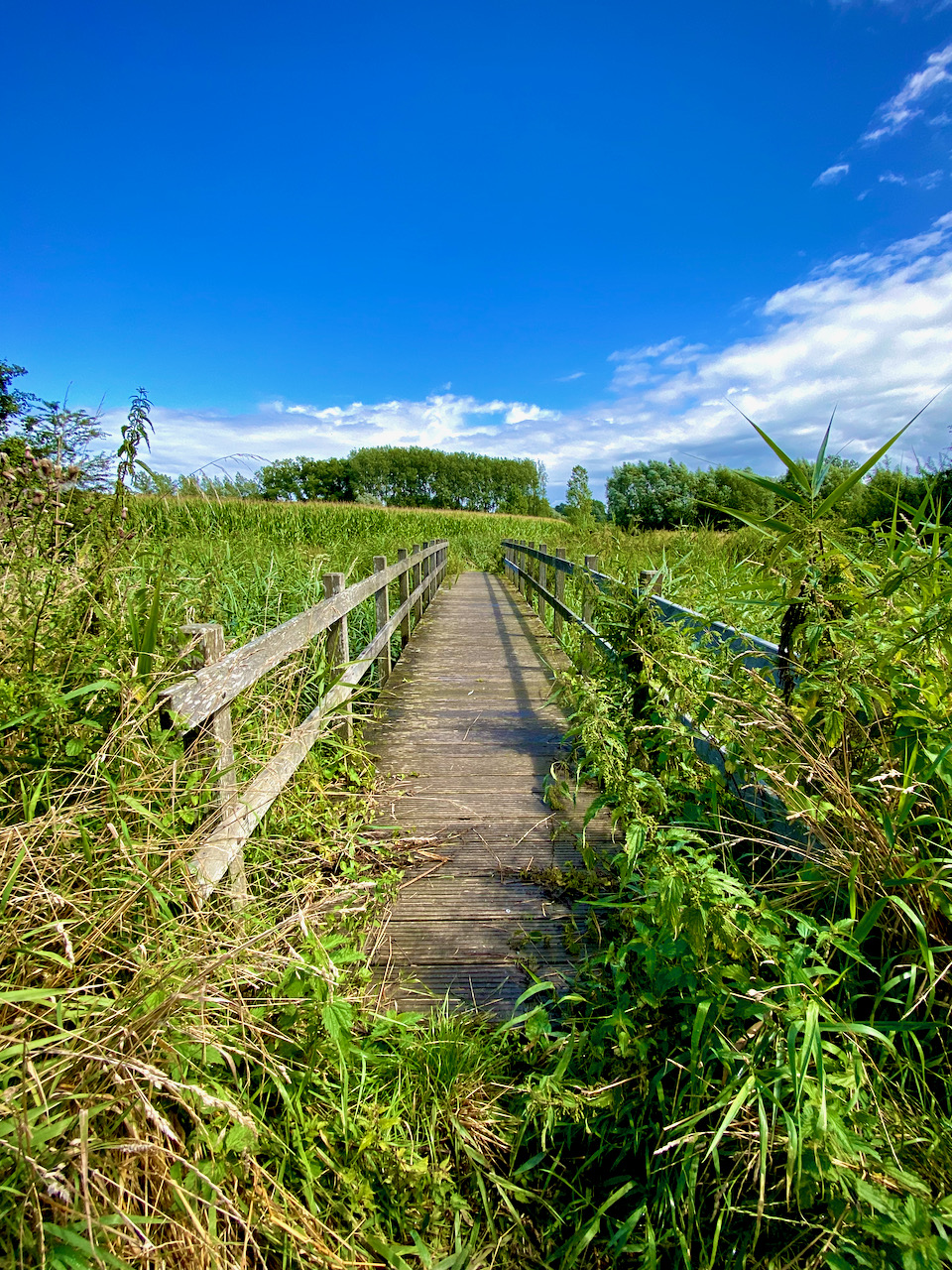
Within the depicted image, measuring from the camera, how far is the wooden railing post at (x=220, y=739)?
79.6 inches

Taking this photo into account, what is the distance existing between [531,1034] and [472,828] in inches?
56.2

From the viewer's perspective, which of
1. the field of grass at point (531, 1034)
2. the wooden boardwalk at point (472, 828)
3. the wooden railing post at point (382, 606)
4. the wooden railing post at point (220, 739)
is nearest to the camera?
the field of grass at point (531, 1034)

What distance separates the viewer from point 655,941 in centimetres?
164

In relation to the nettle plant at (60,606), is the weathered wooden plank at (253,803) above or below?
below

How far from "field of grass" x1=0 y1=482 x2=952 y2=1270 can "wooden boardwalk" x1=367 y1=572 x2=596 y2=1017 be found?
21cm

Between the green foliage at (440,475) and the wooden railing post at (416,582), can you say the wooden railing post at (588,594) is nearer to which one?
the wooden railing post at (416,582)

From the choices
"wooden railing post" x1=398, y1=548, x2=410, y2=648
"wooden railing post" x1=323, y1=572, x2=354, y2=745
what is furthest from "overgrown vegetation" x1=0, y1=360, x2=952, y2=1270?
"wooden railing post" x1=398, y1=548, x2=410, y2=648

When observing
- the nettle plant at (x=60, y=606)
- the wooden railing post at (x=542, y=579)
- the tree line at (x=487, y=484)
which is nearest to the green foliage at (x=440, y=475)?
the tree line at (x=487, y=484)

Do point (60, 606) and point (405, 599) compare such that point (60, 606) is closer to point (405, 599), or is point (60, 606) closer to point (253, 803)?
point (253, 803)

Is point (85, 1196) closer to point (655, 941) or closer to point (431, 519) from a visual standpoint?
point (655, 941)

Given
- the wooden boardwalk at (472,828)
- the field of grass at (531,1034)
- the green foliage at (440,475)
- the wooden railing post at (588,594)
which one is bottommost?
the wooden boardwalk at (472,828)

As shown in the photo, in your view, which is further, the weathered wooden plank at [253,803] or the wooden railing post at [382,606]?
the wooden railing post at [382,606]

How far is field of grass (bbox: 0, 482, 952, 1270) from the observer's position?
1.17 metres

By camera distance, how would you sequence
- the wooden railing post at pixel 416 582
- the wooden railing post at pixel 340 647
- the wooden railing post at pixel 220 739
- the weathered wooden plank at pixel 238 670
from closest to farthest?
the weathered wooden plank at pixel 238 670
the wooden railing post at pixel 220 739
the wooden railing post at pixel 340 647
the wooden railing post at pixel 416 582
